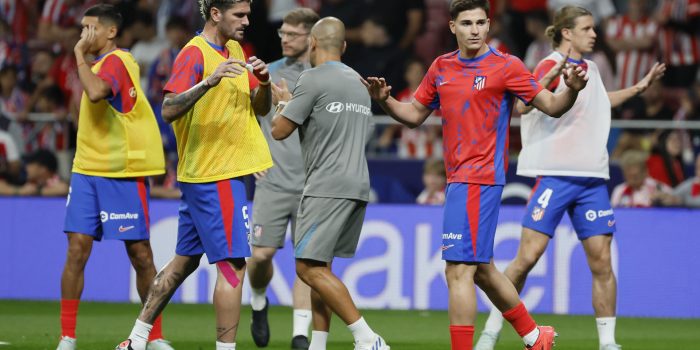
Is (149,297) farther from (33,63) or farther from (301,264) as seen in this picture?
(33,63)

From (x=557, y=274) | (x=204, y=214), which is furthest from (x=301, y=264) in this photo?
(x=557, y=274)

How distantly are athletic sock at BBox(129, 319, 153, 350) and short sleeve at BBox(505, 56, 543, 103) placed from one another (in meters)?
2.84

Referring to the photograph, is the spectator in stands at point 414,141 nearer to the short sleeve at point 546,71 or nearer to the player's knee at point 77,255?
the short sleeve at point 546,71

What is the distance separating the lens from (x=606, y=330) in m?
9.16

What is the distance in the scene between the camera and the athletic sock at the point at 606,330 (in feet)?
30.0

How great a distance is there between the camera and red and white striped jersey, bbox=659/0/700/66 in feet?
53.1

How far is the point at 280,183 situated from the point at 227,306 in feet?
8.36

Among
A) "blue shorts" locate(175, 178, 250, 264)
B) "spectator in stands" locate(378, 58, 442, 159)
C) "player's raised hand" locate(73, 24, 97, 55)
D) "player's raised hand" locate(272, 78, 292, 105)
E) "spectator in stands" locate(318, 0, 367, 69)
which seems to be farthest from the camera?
"spectator in stands" locate(318, 0, 367, 69)

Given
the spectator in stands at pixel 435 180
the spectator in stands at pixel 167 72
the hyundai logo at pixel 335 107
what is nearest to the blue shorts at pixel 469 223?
the hyundai logo at pixel 335 107

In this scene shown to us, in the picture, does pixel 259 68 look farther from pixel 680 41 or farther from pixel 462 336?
pixel 680 41

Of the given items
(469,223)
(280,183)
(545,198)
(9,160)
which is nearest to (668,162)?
(545,198)

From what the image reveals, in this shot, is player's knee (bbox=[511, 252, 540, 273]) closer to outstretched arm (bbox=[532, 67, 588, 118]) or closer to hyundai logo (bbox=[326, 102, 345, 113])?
outstretched arm (bbox=[532, 67, 588, 118])

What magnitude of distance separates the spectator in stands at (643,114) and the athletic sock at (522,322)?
6572 mm

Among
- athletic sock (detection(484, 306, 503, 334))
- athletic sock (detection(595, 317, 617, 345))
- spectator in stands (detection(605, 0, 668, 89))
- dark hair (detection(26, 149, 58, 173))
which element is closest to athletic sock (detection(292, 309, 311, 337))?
athletic sock (detection(484, 306, 503, 334))
